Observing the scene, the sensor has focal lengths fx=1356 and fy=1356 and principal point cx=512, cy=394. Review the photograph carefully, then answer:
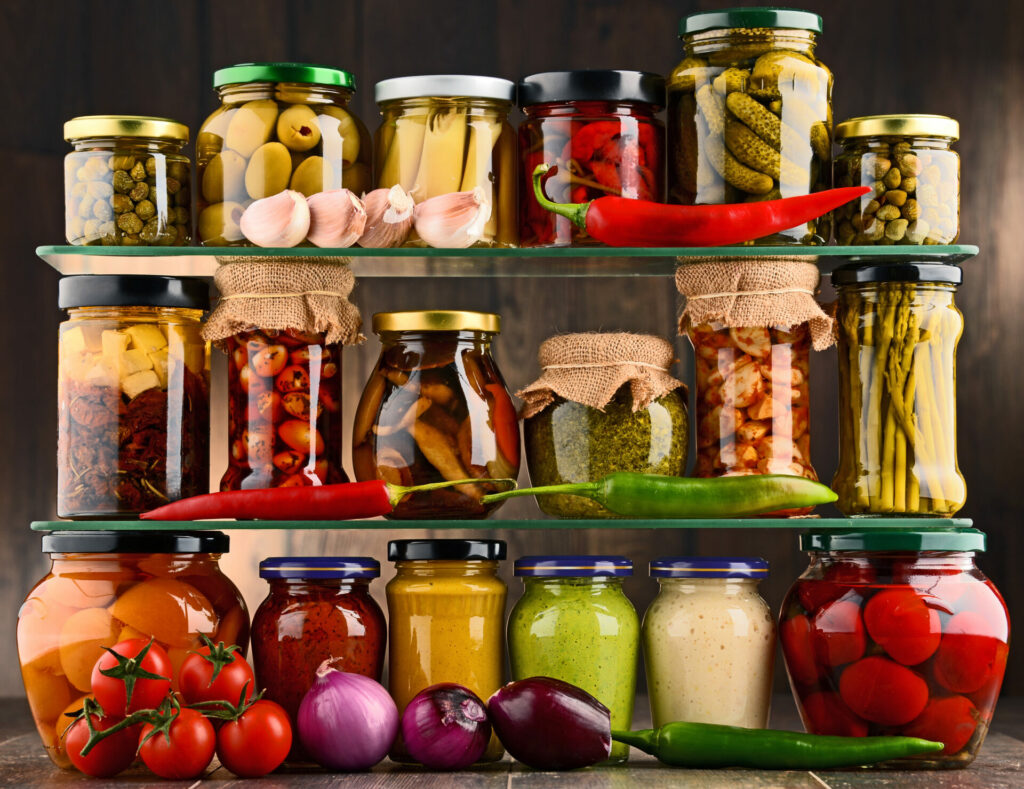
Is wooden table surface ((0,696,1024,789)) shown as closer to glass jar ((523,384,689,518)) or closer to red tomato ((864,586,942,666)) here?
red tomato ((864,586,942,666))

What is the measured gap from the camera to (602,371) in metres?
1.39

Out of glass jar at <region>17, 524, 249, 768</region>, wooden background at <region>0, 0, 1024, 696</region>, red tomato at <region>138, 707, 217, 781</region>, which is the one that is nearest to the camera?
red tomato at <region>138, 707, 217, 781</region>

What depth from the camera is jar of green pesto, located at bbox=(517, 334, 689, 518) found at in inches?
54.7

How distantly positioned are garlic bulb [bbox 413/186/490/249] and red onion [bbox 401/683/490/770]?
0.43 m

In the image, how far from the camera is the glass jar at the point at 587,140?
138cm

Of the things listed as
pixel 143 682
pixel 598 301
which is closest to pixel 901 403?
pixel 598 301

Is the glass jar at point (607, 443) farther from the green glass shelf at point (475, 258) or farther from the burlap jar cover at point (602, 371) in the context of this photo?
the green glass shelf at point (475, 258)

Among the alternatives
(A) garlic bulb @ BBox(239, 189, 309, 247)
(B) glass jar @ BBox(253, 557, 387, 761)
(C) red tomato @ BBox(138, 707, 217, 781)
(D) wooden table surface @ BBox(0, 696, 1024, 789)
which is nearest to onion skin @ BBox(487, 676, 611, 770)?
(D) wooden table surface @ BBox(0, 696, 1024, 789)

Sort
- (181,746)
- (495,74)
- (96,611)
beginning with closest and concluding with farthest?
1. (181,746)
2. (96,611)
3. (495,74)

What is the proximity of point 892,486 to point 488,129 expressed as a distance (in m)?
0.55

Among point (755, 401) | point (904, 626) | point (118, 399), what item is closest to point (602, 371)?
point (755, 401)

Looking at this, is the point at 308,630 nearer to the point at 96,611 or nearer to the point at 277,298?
the point at 96,611

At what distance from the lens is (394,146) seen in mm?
1400

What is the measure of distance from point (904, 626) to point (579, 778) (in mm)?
338
